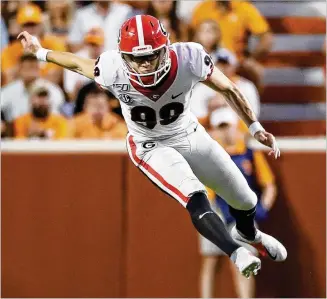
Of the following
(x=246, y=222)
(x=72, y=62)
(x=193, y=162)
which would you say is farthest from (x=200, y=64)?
(x=246, y=222)

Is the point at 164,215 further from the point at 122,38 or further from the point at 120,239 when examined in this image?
the point at 122,38

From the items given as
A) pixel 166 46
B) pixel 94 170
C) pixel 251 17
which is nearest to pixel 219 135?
pixel 94 170

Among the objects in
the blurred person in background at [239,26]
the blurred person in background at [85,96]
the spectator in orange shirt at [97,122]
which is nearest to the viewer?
the spectator in orange shirt at [97,122]

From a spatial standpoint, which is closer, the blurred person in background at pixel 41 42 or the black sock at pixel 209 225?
the black sock at pixel 209 225

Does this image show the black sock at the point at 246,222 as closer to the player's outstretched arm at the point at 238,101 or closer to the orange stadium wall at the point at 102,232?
the player's outstretched arm at the point at 238,101

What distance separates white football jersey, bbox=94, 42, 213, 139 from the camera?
6.22 meters

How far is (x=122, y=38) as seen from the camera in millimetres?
5945

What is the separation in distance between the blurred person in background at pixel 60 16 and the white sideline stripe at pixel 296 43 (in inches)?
79.6

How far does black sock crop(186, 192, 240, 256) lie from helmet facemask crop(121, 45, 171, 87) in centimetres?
73

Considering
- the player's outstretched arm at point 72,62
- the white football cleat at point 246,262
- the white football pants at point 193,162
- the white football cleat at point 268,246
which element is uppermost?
the player's outstretched arm at point 72,62

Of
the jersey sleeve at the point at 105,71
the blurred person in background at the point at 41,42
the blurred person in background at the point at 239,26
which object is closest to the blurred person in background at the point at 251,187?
the blurred person in background at the point at 239,26

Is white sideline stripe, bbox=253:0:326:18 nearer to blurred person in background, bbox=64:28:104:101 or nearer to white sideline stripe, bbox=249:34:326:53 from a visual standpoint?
white sideline stripe, bbox=249:34:326:53

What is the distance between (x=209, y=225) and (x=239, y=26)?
4.32 meters

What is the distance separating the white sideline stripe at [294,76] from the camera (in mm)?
10086
